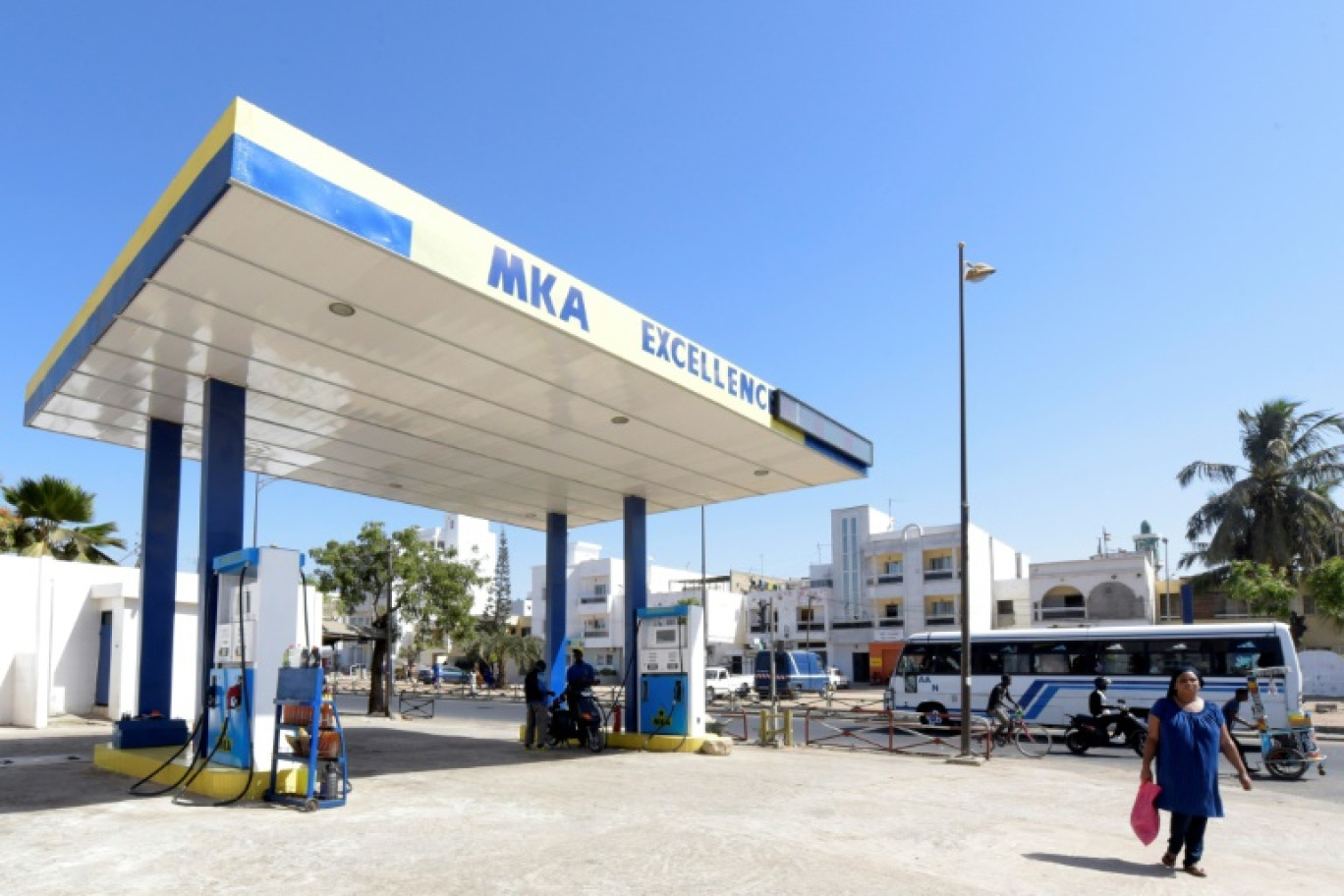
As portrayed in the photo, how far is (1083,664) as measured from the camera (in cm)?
2317

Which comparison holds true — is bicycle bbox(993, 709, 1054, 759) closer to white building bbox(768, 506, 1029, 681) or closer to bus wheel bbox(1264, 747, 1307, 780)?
bus wheel bbox(1264, 747, 1307, 780)

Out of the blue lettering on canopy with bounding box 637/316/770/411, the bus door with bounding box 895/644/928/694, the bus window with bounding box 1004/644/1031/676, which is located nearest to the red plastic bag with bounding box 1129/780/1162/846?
the blue lettering on canopy with bounding box 637/316/770/411

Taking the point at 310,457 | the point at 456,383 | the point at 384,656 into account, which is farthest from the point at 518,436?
the point at 384,656

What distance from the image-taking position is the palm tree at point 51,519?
82.1ft

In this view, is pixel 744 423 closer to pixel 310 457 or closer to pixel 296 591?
pixel 296 591

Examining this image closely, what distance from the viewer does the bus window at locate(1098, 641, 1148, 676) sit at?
22500 millimetres

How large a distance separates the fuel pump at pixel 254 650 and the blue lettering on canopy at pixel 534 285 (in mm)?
3786

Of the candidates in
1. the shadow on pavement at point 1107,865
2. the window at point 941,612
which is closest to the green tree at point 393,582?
the shadow on pavement at point 1107,865

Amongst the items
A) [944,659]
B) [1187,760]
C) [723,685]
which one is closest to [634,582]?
[944,659]

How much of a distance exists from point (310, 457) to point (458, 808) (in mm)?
8338

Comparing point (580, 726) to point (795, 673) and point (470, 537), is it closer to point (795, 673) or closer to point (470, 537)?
point (795, 673)

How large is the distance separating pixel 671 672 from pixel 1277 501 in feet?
119

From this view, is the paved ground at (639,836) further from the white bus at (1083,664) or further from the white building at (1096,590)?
the white building at (1096,590)

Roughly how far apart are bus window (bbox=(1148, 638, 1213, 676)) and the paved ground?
27.3 feet
